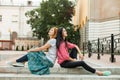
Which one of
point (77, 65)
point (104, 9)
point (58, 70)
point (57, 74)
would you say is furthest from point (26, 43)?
point (77, 65)

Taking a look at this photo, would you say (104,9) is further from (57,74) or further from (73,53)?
(57,74)

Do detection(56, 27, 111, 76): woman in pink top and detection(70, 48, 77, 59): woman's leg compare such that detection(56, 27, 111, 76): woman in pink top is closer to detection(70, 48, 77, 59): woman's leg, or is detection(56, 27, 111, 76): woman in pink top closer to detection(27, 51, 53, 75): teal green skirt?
detection(70, 48, 77, 59): woman's leg

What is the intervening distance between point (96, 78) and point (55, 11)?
1558 inches

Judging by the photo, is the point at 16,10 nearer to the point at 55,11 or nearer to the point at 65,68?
the point at 55,11

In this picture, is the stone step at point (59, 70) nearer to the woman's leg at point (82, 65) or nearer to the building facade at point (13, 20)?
the woman's leg at point (82, 65)

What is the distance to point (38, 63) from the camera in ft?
31.8

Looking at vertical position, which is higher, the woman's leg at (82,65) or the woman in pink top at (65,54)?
the woman in pink top at (65,54)

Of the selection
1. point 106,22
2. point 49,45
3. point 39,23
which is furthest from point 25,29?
point 49,45

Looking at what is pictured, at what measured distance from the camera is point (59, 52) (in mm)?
9828

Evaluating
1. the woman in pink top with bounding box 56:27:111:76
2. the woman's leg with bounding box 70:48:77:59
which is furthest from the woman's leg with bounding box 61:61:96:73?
the woman's leg with bounding box 70:48:77:59

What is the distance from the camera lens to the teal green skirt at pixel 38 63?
376 inches

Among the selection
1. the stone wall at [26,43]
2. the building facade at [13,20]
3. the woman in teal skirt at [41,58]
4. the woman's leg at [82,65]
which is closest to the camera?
the woman's leg at [82,65]

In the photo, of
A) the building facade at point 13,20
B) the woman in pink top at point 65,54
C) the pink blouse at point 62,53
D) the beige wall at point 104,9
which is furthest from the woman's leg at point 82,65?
the building facade at point 13,20

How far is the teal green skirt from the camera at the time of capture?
31.4 ft
